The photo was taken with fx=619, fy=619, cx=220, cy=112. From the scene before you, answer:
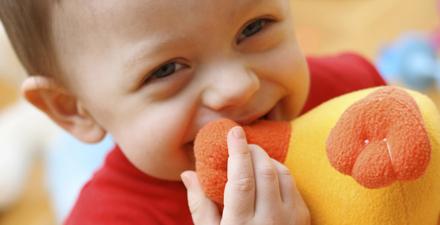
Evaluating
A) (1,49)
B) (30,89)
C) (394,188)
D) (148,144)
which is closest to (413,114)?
(394,188)

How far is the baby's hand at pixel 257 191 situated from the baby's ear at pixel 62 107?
0.94 ft

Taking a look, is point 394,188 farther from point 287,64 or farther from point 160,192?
point 160,192

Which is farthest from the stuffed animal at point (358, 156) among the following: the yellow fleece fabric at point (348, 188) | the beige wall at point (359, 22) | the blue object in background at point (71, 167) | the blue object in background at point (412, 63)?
the beige wall at point (359, 22)

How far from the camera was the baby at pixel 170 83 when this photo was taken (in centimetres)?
59

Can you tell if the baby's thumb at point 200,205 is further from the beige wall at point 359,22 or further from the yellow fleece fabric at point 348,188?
the beige wall at point 359,22

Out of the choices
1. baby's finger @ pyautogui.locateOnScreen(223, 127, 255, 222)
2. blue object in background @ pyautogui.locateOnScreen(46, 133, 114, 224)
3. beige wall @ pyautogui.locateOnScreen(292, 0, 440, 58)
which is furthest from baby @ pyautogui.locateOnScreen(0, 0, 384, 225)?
beige wall @ pyautogui.locateOnScreen(292, 0, 440, 58)

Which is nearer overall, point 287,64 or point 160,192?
point 287,64

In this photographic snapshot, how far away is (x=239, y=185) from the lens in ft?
1.86

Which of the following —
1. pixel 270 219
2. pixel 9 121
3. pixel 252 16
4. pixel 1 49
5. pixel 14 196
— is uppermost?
pixel 252 16

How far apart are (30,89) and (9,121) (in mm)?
961

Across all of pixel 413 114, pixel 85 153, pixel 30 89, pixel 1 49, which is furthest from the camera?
pixel 1 49

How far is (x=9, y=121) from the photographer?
1.68 metres

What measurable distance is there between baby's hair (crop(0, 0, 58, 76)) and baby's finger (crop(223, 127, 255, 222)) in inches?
11.0

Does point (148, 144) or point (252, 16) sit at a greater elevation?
point (252, 16)
